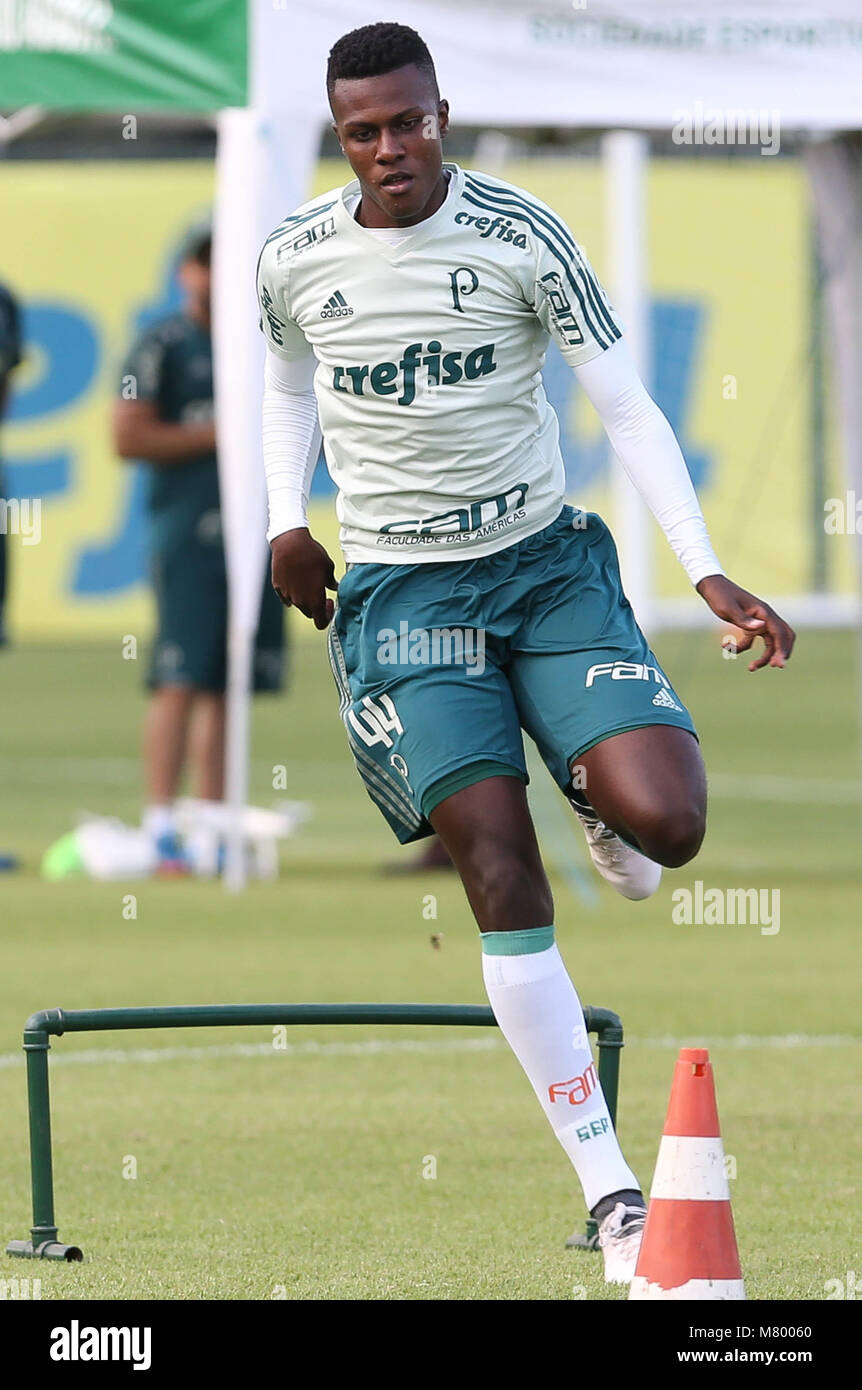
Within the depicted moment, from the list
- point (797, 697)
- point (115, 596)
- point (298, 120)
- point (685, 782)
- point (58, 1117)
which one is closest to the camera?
point (685, 782)

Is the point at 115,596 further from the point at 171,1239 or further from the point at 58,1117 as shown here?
the point at 171,1239

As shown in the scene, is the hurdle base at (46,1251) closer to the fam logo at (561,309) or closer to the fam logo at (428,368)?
the fam logo at (428,368)

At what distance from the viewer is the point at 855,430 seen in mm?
11328

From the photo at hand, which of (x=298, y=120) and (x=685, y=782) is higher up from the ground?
(x=298, y=120)

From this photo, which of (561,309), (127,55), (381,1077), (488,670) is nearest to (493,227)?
(561,309)

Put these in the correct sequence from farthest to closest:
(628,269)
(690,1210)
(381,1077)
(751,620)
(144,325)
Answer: (144,325)
(628,269)
(381,1077)
(751,620)
(690,1210)

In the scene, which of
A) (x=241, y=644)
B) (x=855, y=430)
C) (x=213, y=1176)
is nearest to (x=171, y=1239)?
(x=213, y=1176)

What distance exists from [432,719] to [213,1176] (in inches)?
64.0

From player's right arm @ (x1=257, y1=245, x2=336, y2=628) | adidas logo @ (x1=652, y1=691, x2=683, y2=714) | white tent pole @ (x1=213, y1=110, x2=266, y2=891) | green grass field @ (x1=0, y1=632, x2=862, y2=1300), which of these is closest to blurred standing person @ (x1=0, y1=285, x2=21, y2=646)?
white tent pole @ (x1=213, y1=110, x2=266, y2=891)

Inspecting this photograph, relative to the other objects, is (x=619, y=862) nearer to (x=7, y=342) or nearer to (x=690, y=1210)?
(x=690, y=1210)

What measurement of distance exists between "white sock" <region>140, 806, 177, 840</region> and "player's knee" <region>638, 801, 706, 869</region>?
22.6ft

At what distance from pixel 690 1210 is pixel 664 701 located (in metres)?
1.01

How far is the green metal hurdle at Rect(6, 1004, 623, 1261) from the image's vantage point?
494 centimetres

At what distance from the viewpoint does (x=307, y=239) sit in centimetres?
509
